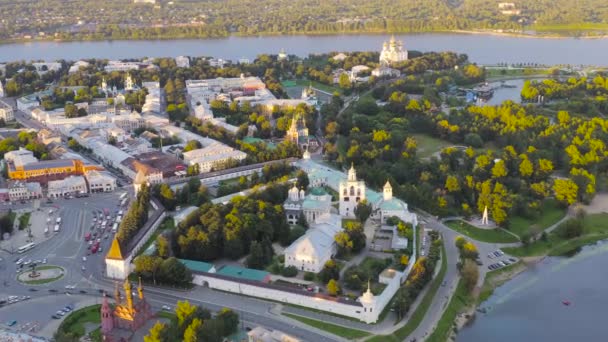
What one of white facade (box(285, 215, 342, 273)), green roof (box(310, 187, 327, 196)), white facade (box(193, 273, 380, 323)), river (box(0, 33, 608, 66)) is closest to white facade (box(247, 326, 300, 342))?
white facade (box(193, 273, 380, 323))

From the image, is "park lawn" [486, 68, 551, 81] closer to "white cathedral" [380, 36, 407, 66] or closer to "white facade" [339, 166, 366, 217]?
"white cathedral" [380, 36, 407, 66]

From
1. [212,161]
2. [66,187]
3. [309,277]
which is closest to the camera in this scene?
[309,277]

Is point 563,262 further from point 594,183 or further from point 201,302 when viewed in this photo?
point 201,302

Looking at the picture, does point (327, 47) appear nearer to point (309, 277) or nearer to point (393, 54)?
point (393, 54)

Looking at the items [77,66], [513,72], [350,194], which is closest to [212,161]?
[350,194]

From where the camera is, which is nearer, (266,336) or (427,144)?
(266,336)

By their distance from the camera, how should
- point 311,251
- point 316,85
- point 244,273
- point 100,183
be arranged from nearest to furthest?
1. point 244,273
2. point 311,251
3. point 100,183
4. point 316,85

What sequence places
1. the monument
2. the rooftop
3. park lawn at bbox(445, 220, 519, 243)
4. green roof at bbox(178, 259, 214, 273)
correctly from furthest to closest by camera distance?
the rooftop → the monument → park lawn at bbox(445, 220, 519, 243) → green roof at bbox(178, 259, 214, 273)

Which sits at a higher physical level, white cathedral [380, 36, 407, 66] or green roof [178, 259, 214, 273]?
white cathedral [380, 36, 407, 66]
